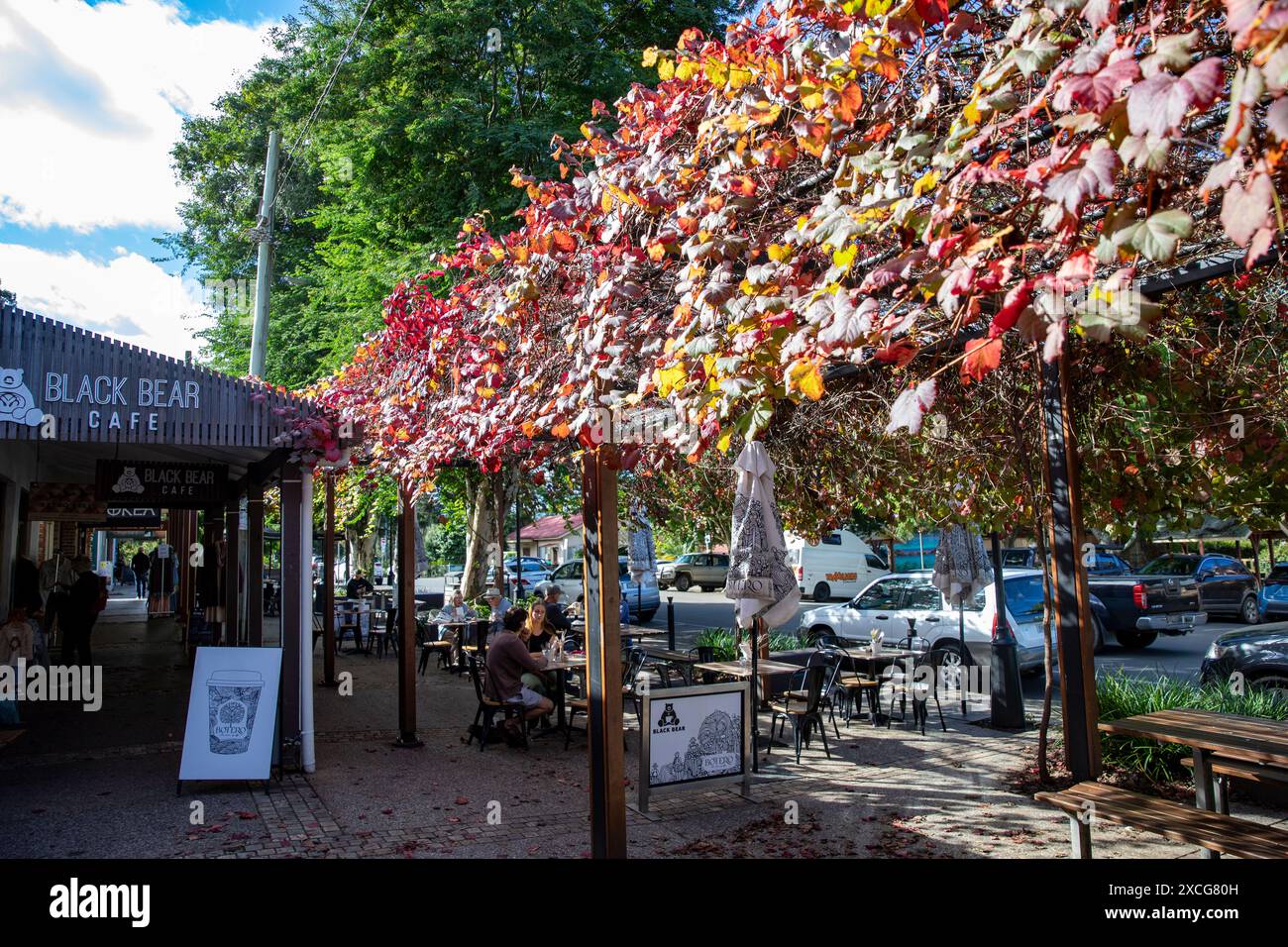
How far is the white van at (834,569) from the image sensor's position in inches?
1206

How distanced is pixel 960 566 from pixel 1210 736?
5.04 metres

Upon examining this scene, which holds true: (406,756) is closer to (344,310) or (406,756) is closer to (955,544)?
(955,544)

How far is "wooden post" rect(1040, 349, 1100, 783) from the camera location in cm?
644

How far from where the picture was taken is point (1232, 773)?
19.4 ft

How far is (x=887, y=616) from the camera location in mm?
15172

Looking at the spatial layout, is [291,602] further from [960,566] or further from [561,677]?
[960,566]

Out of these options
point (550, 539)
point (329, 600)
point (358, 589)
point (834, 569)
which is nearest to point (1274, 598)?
point (834, 569)

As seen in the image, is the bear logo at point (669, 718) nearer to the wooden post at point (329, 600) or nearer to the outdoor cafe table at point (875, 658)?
the outdoor cafe table at point (875, 658)

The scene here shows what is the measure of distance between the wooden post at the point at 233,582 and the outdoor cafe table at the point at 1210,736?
11.2 m

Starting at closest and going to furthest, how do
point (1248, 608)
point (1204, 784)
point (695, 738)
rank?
point (1204, 784) < point (695, 738) < point (1248, 608)

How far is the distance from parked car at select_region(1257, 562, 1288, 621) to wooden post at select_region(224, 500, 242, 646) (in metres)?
19.4

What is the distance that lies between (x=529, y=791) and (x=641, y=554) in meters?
13.3

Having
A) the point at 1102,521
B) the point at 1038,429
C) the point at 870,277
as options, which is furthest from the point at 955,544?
the point at 870,277

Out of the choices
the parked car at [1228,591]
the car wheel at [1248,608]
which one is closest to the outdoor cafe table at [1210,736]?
the parked car at [1228,591]
